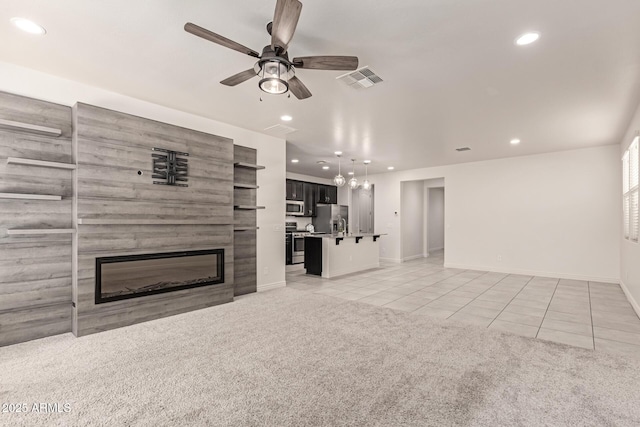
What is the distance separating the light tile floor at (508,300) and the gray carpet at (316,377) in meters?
0.54

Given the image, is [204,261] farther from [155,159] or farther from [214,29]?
[214,29]

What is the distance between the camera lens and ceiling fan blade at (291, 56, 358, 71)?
240 centimetres

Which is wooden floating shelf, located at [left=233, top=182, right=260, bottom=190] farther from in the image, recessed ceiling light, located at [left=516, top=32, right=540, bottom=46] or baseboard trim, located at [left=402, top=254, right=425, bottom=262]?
baseboard trim, located at [left=402, top=254, right=425, bottom=262]

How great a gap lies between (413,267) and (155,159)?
6.81 meters

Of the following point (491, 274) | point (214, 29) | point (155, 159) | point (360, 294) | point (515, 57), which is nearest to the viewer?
point (214, 29)

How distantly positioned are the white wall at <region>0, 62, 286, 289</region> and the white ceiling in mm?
150

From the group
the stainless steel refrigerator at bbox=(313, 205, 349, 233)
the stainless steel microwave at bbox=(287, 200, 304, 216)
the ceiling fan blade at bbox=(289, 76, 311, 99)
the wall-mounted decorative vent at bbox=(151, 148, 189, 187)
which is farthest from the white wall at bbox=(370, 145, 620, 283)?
the wall-mounted decorative vent at bbox=(151, 148, 189, 187)

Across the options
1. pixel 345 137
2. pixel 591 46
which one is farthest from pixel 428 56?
pixel 345 137

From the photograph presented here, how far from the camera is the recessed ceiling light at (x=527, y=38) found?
8.35 ft

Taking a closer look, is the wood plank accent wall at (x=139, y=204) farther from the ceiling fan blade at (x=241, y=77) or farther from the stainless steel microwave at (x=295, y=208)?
the stainless steel microwave at (x=295, y=208)

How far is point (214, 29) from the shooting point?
2.57 meters

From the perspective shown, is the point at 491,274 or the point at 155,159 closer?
the point at 155,159

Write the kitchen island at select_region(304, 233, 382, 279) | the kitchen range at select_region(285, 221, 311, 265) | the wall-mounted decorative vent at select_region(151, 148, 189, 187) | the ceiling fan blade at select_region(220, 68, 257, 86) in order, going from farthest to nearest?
1. the kitchen range at select_region(285, 221, 311, 265)
2. the kitchen island at select_region(304, 233, 382, 279)
3. the wall-mounted decorative vent at select_region(151, 148, 189, 187)
4. the ceiling fan blade at select_region(220, 68, 257, 86)

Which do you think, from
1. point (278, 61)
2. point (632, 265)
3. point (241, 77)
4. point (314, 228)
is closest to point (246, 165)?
point (241, 77)
